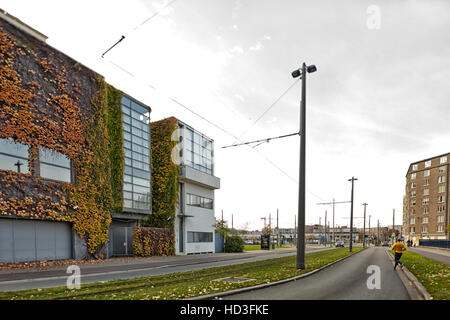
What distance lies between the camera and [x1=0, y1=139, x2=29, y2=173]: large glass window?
675 inches

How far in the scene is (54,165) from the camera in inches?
795

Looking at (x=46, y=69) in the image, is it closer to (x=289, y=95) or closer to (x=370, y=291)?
(x=289, y=95)

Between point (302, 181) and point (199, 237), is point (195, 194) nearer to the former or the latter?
point (199, 237)

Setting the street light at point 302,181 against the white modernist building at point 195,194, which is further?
the white modernist building at point 195,194

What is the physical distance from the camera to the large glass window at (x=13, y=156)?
17.1 m

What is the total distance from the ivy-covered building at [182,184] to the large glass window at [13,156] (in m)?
15.2

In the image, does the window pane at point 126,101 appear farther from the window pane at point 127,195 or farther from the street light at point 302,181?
the street light at point 302,181

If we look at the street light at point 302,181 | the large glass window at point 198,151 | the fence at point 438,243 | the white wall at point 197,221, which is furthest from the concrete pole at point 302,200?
the fence at point 438,243

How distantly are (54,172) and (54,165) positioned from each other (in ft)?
1.49

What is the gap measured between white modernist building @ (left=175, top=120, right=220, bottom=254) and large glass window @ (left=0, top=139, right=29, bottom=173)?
16912mm

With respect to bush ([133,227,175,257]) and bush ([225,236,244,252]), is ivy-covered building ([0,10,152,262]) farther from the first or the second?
bush ([225,236,244,252])
